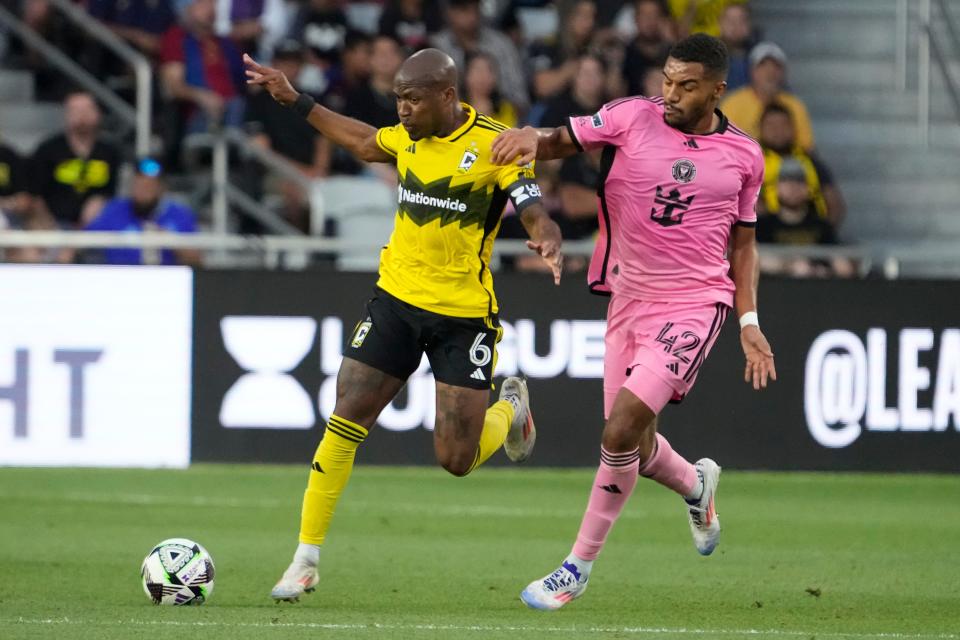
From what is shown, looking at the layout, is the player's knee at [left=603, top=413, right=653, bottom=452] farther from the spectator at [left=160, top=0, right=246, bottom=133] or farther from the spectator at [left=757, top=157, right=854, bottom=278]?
the spectator at [left=160, top=0, right=246, bottom=133]

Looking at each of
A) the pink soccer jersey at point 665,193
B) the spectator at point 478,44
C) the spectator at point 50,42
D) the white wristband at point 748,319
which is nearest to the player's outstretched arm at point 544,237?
the pink soccer jersey at point 665,193

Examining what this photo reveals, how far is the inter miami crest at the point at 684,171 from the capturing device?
780cm

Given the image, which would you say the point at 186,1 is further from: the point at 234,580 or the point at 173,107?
the point at 234,580

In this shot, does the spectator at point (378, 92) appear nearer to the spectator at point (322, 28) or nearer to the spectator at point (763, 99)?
the spectator at point (322, 28)

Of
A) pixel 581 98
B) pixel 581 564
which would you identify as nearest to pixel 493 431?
pixel 581 564

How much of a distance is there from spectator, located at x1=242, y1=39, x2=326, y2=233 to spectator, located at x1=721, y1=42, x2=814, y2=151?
3648mm

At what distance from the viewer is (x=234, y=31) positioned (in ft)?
54.7

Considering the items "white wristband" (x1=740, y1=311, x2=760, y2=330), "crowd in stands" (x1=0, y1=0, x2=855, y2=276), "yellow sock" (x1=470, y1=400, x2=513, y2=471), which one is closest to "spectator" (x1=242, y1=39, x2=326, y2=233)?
"crowd in stands" (x1=0, y1=0, x2=855, y2=276)

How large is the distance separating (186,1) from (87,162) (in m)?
3.02

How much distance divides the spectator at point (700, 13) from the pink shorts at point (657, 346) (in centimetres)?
1002

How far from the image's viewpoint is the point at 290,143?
51.6 ft

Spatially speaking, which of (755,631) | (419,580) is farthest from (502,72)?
(755,631)

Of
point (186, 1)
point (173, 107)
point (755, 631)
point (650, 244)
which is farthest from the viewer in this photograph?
point (186, 1)

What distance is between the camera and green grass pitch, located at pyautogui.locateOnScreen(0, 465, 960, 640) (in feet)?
23.6
